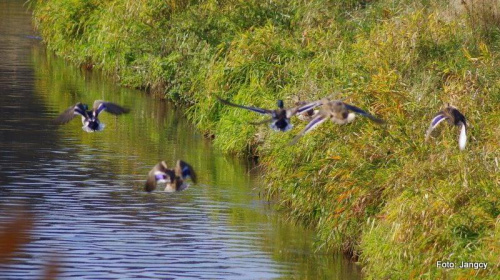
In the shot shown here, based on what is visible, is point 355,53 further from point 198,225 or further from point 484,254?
point 484,254

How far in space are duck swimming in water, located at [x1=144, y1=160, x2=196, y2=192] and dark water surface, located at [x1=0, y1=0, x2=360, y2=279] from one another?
125cm

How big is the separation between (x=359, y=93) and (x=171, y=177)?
4.53m

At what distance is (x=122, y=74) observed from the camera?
79.7ft

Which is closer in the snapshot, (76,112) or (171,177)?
(171,177)

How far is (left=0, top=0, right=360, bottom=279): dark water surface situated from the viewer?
11.5m

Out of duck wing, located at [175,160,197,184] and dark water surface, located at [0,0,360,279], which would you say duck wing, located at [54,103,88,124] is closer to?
duck wing, located at [175,160,197,184]

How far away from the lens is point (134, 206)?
14.3 metres

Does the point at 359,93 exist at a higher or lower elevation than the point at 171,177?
higher

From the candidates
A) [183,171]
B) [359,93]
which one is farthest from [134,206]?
[183,171]

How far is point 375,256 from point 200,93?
33.6 ft

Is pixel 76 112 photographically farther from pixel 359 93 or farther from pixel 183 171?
pixel 359 93

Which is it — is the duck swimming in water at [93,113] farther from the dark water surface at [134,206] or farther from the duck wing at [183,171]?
the dark water surface at [134,206]

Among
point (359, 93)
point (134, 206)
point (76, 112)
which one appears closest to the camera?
point (76, 112)

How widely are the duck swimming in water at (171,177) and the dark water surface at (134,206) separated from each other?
4.10ft
